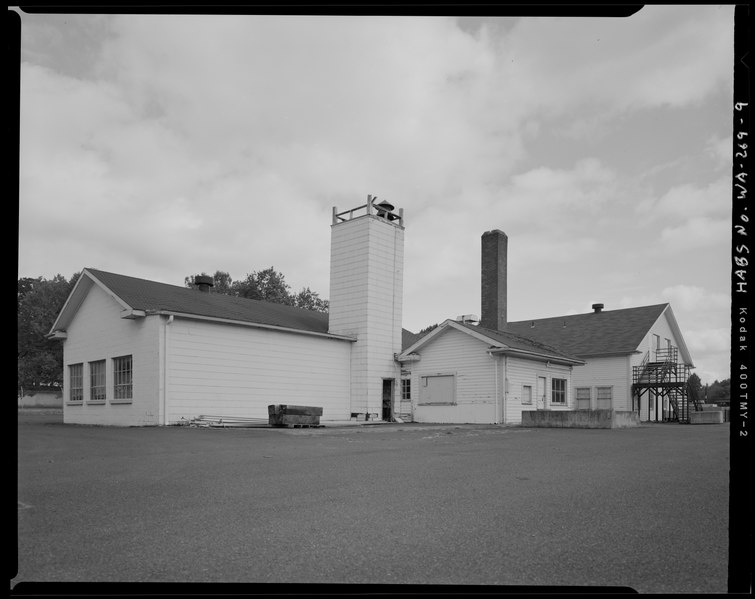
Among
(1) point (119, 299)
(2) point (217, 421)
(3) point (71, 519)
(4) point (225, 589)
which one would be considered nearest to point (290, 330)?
(2) point (217, 421)

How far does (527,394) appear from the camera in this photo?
24984mm

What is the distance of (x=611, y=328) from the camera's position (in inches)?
1380

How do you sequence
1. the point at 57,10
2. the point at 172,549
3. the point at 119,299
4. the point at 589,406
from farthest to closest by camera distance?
the point at 589,406
the point at 119,299
the point at 172,549
the point at 57,10

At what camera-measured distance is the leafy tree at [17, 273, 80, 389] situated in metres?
22.4

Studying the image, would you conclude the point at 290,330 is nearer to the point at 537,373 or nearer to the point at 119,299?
the point at 119,299

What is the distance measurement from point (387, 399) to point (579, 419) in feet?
27.6

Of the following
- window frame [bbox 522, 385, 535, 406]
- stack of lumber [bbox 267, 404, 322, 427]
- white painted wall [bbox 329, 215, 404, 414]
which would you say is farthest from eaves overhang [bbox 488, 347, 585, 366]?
stack of lumber [bbox 267, 404, 322, 427]

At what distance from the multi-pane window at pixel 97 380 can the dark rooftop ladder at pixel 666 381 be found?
2568cm

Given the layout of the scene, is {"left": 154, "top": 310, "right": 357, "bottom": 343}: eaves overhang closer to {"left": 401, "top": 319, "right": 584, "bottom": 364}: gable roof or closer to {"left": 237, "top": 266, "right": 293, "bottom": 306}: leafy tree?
{"left": 401, "top": 319, "right": 584, "bottom": 364}: gable roof

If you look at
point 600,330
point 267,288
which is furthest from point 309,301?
point 600,330

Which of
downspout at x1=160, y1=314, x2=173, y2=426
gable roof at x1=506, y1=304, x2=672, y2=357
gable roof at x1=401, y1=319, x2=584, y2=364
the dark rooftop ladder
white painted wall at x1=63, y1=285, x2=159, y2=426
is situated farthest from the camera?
gable roof at x1=506, y1=304, x2=672, y2=357

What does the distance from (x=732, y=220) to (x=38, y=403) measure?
45.8 m

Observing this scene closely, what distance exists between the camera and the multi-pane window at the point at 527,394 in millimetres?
24672

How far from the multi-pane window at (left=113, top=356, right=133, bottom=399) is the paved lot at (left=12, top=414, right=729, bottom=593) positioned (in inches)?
382
